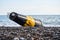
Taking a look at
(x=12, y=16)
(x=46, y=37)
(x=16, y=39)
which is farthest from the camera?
(x=12, y=16)

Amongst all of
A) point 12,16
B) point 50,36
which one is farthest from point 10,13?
point 50,36

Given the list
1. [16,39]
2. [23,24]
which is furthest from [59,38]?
[23,24]

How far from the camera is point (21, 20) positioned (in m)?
18.0

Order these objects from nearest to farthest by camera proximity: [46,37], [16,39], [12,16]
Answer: [16,39] < [46,37] < [12,16]

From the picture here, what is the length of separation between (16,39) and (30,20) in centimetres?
729

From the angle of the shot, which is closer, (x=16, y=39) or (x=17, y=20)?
(x=16, y=39)

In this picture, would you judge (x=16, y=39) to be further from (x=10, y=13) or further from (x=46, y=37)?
(x=10, y=13)

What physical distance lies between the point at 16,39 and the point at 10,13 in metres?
7.43

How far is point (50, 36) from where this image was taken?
12.0 metres

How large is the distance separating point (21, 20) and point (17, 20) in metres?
0.28

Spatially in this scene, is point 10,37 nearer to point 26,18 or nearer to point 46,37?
point 46,37

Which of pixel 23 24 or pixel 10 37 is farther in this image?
pixel 23 24

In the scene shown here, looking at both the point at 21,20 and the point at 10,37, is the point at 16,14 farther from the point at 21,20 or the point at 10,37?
the point at 10,37

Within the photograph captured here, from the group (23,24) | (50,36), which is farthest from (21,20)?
(50,36)
